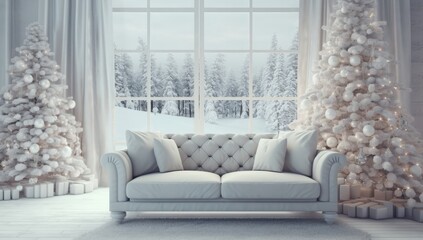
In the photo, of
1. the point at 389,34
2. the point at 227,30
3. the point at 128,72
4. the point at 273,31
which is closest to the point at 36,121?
the point at 128,72

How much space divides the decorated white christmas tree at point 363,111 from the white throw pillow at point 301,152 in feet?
1.63

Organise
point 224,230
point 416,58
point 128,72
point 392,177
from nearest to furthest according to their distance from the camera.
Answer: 1. point 224,230
2. point 392,177
3. point 416,58
4. point 128,72

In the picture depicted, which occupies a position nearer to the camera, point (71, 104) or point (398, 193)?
point (398, 193)

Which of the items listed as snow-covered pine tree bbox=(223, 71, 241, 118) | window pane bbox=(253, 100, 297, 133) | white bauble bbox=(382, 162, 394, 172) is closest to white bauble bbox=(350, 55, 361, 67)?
white bauble bbox=(382, 162, 394, 172)

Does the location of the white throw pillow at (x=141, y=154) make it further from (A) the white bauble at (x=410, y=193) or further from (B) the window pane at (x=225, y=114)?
(A) the white bauble at (x=410, y=193)

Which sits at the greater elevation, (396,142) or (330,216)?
(396,142)

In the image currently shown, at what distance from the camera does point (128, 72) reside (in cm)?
642

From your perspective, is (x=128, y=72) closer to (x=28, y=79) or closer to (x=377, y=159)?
(x=28, y=79)

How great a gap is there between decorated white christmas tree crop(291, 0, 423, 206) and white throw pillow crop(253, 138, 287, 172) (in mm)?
716

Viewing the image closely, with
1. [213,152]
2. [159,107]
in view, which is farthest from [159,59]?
[213,152]

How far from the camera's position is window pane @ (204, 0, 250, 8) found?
637 cm

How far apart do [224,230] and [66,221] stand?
1503 millimetres

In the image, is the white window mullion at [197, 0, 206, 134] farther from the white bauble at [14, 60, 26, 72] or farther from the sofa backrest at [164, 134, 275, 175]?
the white bauble at [14, 60, 26, 72]

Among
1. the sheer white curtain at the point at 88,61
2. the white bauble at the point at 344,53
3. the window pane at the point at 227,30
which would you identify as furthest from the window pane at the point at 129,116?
the white bauble at the point at 344,53
